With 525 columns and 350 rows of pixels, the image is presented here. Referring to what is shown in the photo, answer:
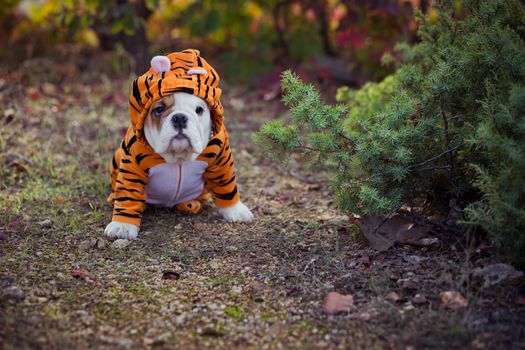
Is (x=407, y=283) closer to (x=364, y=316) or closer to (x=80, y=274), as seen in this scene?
(x=364, y=316)

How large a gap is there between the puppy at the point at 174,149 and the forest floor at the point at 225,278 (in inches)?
4.2

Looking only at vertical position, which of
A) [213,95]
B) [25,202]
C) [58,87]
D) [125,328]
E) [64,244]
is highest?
[58,87]

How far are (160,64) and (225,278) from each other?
3.37ft

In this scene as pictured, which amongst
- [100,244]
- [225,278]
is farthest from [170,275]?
[100,244]

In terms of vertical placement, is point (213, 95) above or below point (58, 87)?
below

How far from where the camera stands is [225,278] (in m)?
2.84

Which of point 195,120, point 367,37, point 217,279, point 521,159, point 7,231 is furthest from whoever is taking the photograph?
point 367,37

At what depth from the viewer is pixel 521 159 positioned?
2.38m

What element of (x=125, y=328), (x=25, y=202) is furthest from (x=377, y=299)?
(x=25, y=202)

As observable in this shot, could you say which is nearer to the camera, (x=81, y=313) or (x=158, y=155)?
(x=81, y=313)

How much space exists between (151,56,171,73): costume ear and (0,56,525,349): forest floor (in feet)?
2.77

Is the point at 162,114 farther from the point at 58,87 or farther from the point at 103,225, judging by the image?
the point at 58,87

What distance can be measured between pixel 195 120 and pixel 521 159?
4.69ft

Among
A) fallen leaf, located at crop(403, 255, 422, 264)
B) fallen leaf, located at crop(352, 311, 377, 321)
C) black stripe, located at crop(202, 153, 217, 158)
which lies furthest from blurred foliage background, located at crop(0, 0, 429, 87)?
fallen leaf, located at crop(352, 311, 377, 321)
